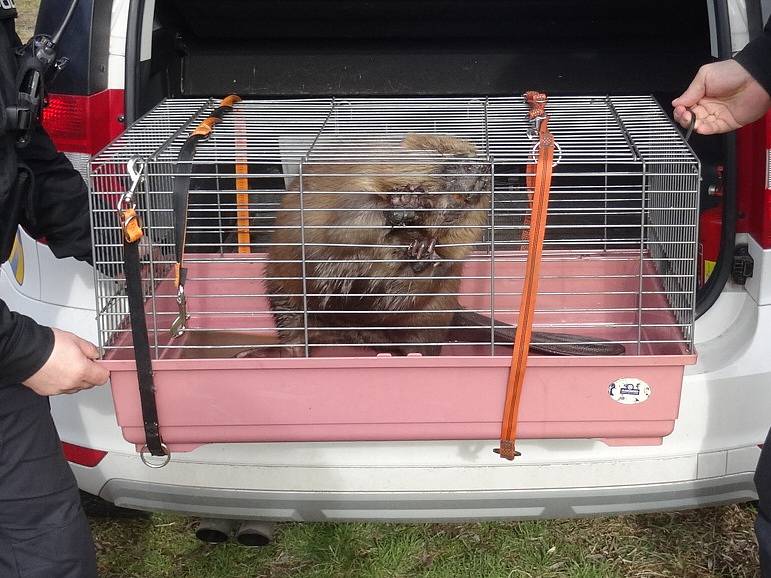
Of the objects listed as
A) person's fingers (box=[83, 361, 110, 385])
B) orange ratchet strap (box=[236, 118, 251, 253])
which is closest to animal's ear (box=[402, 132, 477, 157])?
orange ratchet strap (box=[236, 118, 251, 253])

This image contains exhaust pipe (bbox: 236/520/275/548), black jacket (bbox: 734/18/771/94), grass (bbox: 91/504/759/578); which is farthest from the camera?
grass (bbox: 91/504/759/578)

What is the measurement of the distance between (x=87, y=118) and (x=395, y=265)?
0.90 meters

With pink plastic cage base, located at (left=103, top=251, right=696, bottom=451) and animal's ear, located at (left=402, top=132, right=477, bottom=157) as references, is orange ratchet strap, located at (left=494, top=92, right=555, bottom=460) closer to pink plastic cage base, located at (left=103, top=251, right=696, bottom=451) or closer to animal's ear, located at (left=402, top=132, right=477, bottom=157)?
pink plastic cage base, located at (left=103, top=251, right=696, bottom=451)

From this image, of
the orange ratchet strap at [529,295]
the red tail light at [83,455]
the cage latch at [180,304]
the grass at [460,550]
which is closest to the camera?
the orange ratchet strap at [529,295]

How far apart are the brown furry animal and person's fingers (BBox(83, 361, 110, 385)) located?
0.48 meters

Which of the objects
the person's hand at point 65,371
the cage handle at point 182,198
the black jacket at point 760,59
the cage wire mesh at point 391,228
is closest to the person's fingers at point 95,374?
the person's hand at point 65,371

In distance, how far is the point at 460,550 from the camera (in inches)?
109

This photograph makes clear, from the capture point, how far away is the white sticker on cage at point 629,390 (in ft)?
6.26

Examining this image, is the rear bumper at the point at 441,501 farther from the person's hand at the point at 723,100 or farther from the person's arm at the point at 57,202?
the person's hand at the point at 723,100

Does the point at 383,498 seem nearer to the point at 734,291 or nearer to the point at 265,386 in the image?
the point at 265,386

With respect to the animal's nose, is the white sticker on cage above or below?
below

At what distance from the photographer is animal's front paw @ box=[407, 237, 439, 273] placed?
2234mm

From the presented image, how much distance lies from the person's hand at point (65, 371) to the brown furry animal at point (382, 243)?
52 cm

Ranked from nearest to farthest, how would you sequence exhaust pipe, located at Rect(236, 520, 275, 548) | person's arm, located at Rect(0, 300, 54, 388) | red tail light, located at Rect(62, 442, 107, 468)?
person's arm, located at Rect(0, 300, 54, 388), red tail light, located at Rect(62, 442, 107, 468), exhaust pipe, located at Rect(236, 520, 275, 548)
